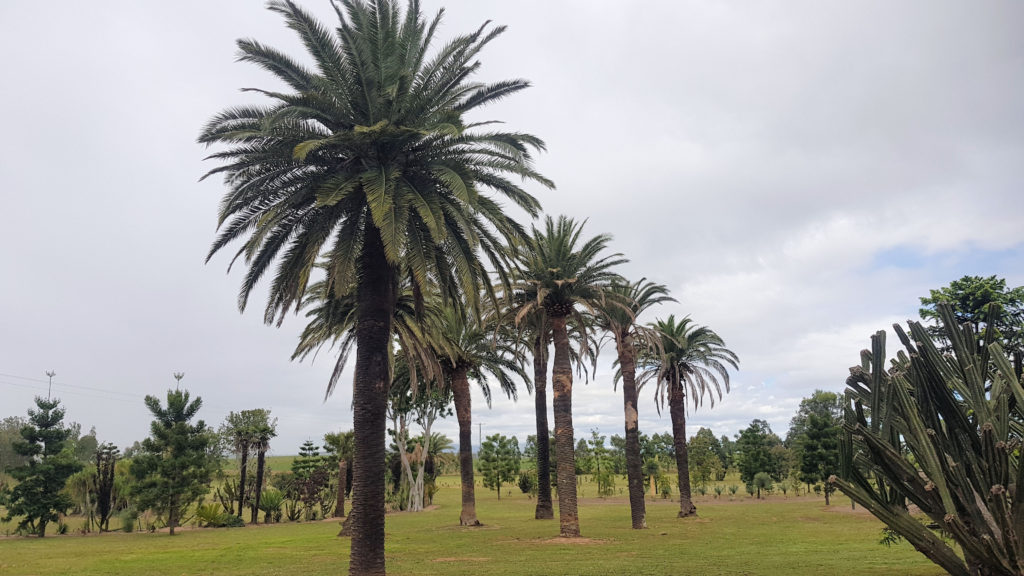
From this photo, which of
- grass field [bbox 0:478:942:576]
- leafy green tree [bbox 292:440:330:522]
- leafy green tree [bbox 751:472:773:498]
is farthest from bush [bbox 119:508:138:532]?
leafy green tree [bbox 751:472:773:498]

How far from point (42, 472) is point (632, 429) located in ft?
111

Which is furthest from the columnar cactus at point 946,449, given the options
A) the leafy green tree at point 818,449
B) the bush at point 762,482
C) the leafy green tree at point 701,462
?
the leafy green tree at point 701,462

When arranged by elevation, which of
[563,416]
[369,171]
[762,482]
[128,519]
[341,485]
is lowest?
[762,482]

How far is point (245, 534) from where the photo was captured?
3444 centimetres

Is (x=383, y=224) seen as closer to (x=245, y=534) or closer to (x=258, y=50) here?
(x=258, y=50)

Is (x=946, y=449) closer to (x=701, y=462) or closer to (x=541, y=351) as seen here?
(x=541, y=351)

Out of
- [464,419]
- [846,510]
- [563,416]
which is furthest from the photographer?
[846,510]

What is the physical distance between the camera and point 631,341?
32469 millimetres

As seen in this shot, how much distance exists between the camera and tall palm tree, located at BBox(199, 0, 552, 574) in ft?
49.0

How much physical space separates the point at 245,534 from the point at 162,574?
58.3 ft

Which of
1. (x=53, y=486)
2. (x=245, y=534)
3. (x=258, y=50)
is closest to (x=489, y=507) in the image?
(x=245, y=534)

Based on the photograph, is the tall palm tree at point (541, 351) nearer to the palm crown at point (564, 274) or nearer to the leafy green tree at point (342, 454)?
the palm crown at point (564, 274)

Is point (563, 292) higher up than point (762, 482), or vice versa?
point (563, 292)

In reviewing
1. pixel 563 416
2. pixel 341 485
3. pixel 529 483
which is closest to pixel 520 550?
pixel 563 416
